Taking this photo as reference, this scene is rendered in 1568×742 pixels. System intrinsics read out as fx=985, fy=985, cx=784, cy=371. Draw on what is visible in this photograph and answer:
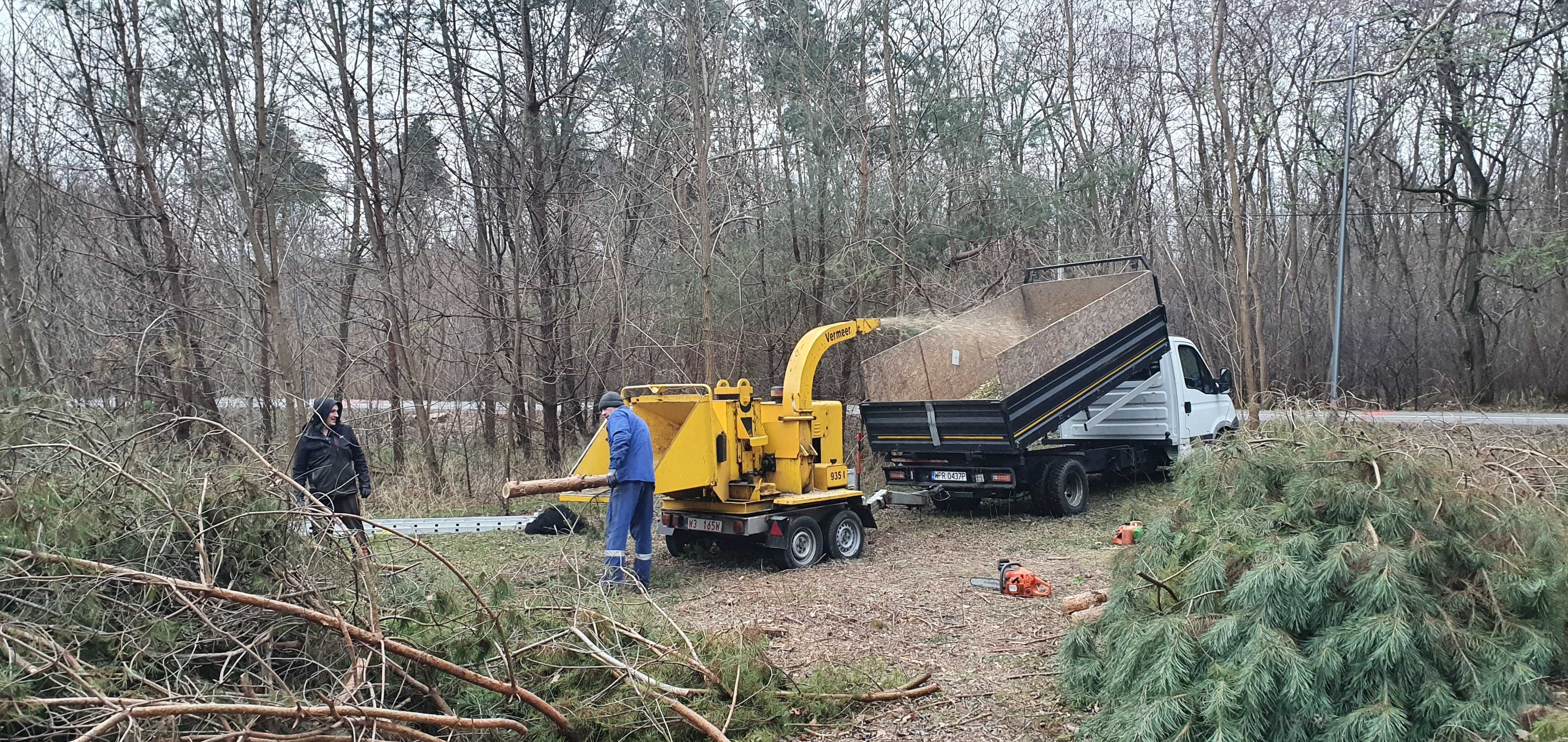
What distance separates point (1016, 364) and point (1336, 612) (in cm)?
612

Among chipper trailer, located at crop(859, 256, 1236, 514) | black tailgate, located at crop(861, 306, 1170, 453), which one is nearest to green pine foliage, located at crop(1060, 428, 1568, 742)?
black tailgate, located at crop(861, 306, 1170, 453)

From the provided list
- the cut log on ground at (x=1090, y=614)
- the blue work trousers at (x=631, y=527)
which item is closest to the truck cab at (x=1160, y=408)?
the cut log on ground at (x=1090, y=614)

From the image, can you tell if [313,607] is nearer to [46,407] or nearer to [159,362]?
[46,407]

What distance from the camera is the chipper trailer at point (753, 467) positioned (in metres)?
8.55

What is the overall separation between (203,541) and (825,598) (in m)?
4.58

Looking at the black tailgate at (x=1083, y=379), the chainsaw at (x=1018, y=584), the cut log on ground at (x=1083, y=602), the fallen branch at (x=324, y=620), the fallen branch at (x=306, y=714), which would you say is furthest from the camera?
the black tailgate at (x=1083, y=379)

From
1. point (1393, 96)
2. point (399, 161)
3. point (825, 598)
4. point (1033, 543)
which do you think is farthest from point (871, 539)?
point (1393, 96)

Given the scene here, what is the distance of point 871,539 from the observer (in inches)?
421

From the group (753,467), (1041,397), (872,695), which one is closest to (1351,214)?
(1041,397)

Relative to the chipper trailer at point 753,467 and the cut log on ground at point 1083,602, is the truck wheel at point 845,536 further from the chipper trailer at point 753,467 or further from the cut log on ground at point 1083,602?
the cut log on ground at point 1083,602

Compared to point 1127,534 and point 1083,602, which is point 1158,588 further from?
point 1127,534

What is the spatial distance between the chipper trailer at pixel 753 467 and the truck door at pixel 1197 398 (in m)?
5.74

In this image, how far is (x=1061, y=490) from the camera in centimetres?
1155

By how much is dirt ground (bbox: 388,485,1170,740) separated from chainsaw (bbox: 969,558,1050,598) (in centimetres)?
11
